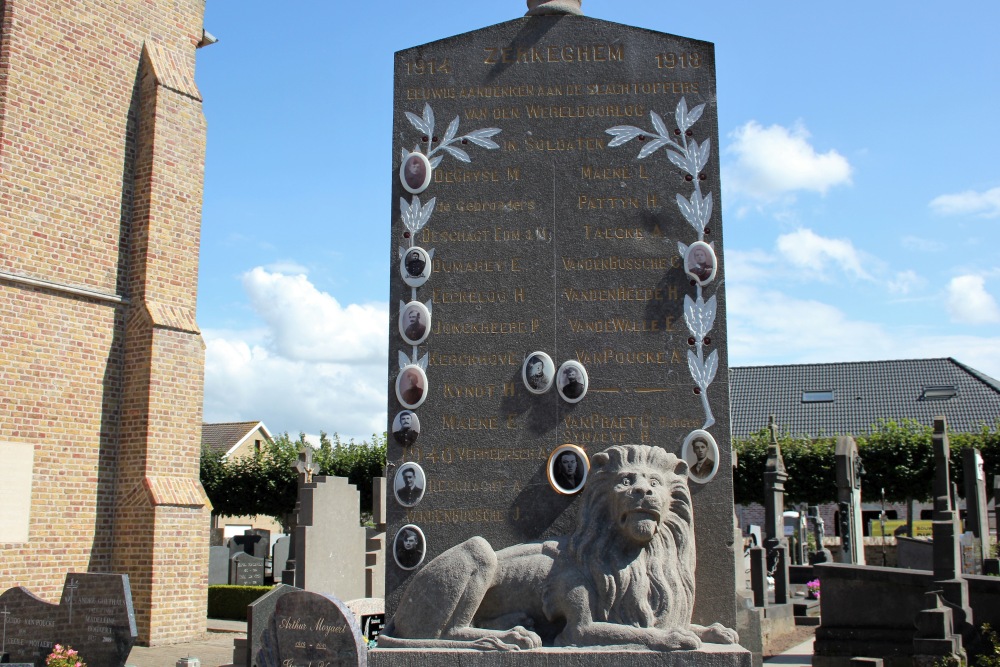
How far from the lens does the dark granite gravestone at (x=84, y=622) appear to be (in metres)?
8.20

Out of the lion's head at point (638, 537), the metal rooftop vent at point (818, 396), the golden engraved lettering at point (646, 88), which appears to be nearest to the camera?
the lion's head at point (638, 537)

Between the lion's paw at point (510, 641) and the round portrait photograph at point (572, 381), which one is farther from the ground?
the round portrait photograph at point (572, 381)

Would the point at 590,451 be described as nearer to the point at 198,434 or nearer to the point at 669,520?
the point at 669,520

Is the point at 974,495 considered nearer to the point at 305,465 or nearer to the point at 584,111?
the point at 305,465

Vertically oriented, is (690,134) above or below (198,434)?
above

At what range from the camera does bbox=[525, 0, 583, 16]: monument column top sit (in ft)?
25.4

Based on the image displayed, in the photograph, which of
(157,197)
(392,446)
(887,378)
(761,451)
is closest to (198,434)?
(157,197)

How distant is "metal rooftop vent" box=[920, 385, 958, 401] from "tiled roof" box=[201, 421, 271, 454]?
3378 centimetres

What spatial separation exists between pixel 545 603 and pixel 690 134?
151 inches

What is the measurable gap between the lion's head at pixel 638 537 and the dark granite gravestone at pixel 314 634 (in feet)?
5.29

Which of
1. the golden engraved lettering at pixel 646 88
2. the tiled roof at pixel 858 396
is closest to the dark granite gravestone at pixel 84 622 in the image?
the golden engraved lettering at pixel 646 88

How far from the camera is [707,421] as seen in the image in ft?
23.0

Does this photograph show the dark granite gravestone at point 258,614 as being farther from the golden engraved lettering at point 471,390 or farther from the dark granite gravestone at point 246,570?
the dark granite gravestone at point 246,570

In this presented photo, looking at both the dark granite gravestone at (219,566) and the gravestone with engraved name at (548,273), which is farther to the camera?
the dark granite gravestone at (219,566)
